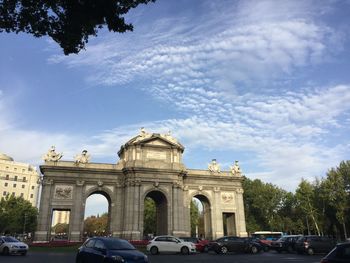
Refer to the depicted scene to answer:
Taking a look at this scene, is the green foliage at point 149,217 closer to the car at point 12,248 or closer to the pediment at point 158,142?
the pediment at point 158,142

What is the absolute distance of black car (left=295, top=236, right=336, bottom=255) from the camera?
99.6 feet

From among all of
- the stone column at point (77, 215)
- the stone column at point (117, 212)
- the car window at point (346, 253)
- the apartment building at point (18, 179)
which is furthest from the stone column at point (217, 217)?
the apartment building at point (18, 179)

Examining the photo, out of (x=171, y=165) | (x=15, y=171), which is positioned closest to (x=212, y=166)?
(x=171, y=165)

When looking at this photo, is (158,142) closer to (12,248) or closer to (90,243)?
(12,248)

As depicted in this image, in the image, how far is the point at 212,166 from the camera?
55500 millimetres

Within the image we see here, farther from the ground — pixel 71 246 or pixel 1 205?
pixel 1 205

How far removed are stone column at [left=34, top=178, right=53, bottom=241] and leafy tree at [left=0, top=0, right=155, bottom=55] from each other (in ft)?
117

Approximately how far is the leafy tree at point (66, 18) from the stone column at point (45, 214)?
1408 inches

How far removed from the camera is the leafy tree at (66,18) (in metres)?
14.0

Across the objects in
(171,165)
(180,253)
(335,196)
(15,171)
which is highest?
(15,171)

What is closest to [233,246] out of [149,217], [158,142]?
[158,142]

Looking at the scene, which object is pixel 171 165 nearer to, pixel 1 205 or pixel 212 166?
pixel 212 166

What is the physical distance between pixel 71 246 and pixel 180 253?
51.5 feet

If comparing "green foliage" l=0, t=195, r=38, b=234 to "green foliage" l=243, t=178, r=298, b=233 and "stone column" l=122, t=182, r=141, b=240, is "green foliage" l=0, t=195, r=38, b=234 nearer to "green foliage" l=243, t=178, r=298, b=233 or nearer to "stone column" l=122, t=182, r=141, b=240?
"stone column" l=122, t=182, r=141, b=240
